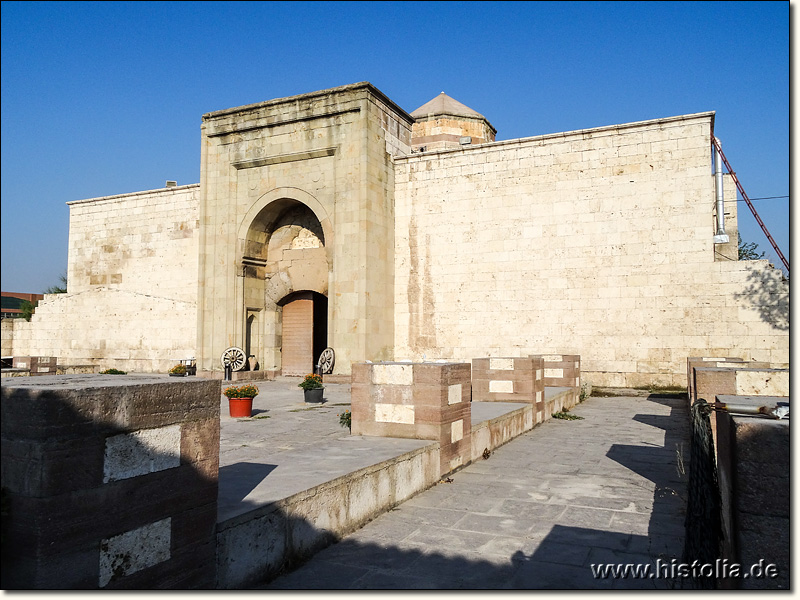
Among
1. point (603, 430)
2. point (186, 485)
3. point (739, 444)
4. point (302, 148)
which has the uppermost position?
point (302, 148)

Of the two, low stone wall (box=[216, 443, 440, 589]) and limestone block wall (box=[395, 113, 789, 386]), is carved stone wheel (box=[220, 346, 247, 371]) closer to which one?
limestone block wall (box=[395, 113, 789, 386])

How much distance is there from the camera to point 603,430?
9.47 m

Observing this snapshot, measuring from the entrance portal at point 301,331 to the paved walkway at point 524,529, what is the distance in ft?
41.7

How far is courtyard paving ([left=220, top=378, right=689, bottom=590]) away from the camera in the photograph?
11.6ft

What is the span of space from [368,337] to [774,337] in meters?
9.77

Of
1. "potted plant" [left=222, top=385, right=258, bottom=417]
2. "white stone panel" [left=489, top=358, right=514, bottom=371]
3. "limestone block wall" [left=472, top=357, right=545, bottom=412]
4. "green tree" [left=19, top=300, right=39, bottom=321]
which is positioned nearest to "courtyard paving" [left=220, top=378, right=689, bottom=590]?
"potted plant" [left=222, top=385, right=258, bottom=417]

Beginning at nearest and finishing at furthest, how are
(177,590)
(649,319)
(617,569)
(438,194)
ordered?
1. (177,590)
2. (617,569)
3. (649,319)
4. (438,194)

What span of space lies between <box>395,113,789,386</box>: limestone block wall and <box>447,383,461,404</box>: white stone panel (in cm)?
1037

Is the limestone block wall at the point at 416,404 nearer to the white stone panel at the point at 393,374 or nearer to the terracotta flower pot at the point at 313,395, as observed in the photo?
the white stone panel at the point at 393,374

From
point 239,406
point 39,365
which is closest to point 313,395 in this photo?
point 239,406

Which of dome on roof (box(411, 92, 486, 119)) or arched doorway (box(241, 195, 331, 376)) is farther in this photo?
dome on roof (box(411, 92, 486, 119))

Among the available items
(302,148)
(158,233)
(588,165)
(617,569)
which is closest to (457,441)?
(617,569)

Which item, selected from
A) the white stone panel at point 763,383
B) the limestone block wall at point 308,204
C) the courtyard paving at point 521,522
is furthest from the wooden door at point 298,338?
the white stone panel at point 763,383

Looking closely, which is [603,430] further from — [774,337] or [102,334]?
[102,334]
